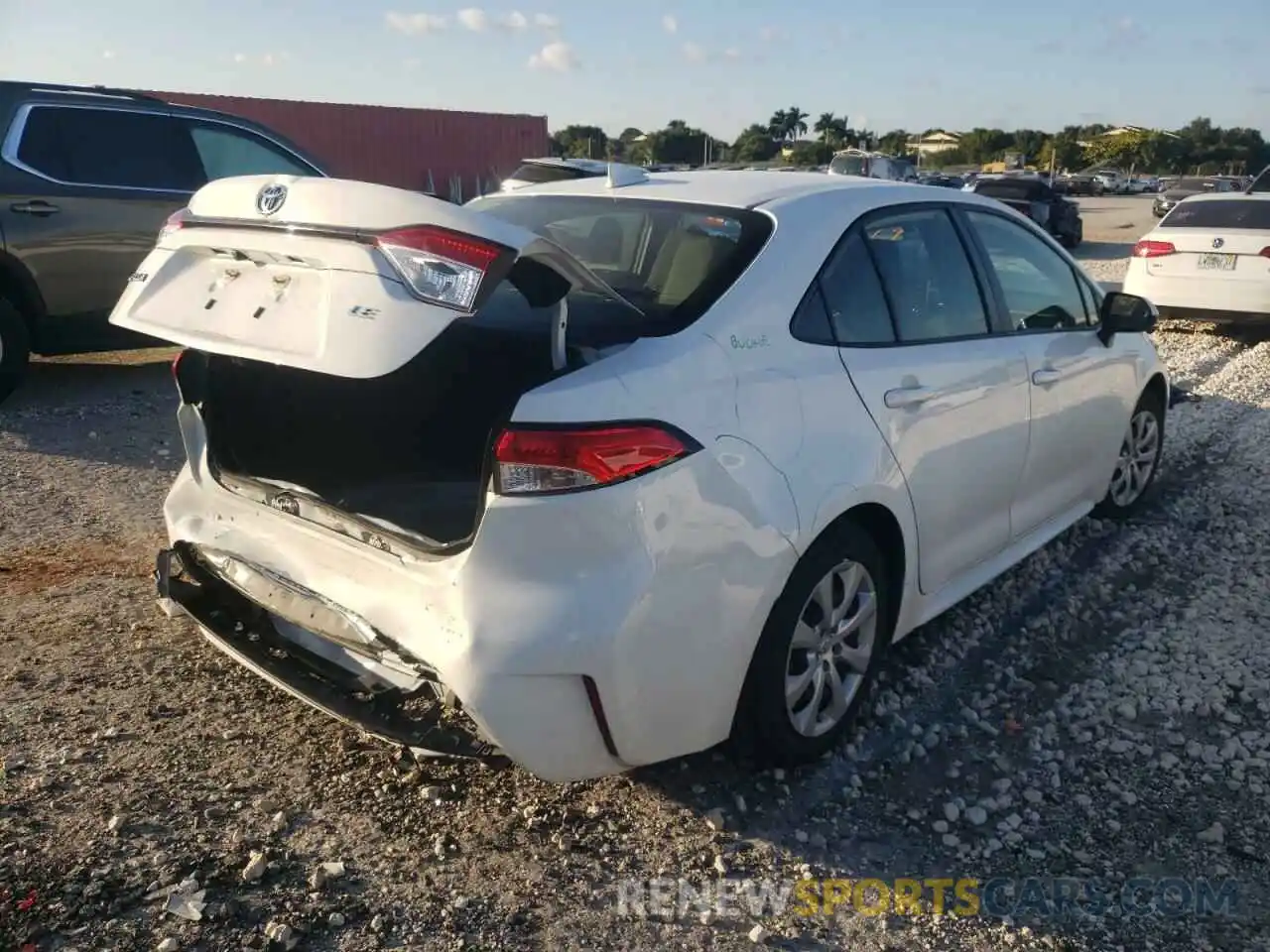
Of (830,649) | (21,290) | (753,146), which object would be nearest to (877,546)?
(830,649)

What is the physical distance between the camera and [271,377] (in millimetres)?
3350

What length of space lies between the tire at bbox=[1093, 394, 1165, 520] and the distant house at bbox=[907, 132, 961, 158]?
264ft

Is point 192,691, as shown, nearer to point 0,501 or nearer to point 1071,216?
point 0,501

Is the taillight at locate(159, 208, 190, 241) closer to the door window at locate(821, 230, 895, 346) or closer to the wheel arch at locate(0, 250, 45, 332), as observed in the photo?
the door window at locate(821, 230, 895, 346)

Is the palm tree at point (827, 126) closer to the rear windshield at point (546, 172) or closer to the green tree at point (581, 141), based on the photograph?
the green tree at point (581, 141)

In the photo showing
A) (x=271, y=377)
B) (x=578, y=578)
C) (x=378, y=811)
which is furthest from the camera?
(x=271, y=377)

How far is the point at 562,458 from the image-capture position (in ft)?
8.04

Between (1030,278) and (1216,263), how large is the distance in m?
7.69

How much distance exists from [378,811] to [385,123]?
24289 millimetres

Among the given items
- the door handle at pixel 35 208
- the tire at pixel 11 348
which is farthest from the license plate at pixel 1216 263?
the tire at pixel 11 348

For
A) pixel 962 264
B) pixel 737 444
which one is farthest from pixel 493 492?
pixel 962 264

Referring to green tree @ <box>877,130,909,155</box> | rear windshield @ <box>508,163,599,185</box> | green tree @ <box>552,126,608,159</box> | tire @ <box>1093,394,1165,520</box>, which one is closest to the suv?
rear windshield @ <box>508,163,599,185</box>

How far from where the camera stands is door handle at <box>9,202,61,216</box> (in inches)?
272

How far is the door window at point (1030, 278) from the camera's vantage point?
4.10 metres
